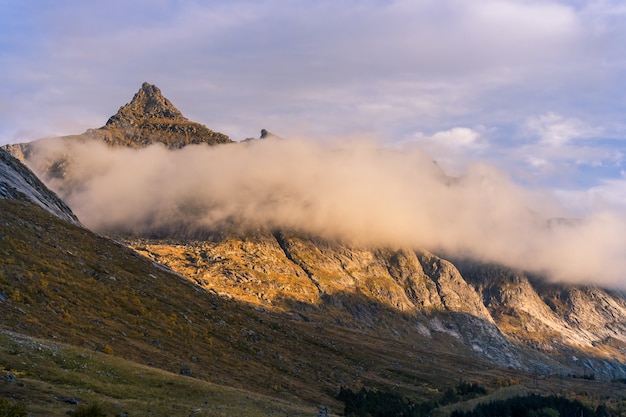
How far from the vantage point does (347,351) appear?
161m

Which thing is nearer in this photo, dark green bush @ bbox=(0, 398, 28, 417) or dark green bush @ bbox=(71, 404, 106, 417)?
dark green bush @ bbox=(0, 398, 28, 417)

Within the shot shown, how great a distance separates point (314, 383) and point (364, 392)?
37.9 ft

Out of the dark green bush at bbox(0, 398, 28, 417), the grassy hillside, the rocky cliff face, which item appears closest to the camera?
the dark green bush at bbox(0, 398, 28, 417)

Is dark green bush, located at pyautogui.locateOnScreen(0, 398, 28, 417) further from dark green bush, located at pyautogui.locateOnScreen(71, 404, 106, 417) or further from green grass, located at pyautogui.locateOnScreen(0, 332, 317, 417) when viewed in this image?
dark green bush, located at pyautogui.locateOnScreen(71, 404, 106, 417)

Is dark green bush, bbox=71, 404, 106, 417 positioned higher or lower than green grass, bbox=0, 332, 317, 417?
higher

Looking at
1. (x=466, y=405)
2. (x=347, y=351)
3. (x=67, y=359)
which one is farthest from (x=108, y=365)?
(x=347, y=351)

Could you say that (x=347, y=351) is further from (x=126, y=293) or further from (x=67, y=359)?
(x=67, y=359)

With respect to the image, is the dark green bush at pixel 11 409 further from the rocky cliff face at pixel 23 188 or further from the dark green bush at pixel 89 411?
the rocky cliff face at pixel 23 188

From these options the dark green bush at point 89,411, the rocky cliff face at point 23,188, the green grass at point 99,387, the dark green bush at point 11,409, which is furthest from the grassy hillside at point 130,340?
the rocky cliff face at point 23,188

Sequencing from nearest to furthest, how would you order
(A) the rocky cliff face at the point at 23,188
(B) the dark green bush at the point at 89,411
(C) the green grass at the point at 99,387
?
(B) the dark green bush at the point at 89,411 → (C) the green grass at the point at 99,387 → (A) the rocky cliff face at the point at 23,188

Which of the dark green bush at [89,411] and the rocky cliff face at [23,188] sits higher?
the rocky cliff face at [23,188]

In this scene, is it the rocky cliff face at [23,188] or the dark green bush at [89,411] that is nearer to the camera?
the dark green bush at [89,411]

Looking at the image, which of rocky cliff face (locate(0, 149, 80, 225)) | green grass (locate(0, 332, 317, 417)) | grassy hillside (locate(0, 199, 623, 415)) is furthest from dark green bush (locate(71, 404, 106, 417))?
rocky cliff face (locate(0, 149, 80, 225))

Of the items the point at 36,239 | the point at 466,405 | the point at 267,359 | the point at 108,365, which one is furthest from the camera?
the point at 466,405
